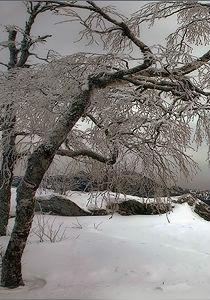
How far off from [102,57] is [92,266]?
12.5 ft

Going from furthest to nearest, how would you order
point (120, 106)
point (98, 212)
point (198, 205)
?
point (198, 205) < point (98, 212) < point (120, 106)

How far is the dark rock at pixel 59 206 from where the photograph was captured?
14.5 metres

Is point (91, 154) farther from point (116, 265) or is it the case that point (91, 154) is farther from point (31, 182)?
point (116, 265)

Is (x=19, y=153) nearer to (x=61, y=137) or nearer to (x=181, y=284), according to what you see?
(x=61, y=137)

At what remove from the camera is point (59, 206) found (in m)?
14.6

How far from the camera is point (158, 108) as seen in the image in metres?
7.05

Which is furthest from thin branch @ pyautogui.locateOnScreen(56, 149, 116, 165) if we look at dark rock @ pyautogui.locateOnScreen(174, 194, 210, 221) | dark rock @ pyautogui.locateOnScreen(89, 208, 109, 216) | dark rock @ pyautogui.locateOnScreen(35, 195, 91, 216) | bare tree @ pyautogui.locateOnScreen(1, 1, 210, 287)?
dark rock @ pyautogui.locateOnScreen(174, 194, 210, 221)

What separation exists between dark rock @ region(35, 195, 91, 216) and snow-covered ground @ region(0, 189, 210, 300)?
212cm

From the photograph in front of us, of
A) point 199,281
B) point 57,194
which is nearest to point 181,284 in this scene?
point 199,281

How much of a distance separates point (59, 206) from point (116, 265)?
640cm

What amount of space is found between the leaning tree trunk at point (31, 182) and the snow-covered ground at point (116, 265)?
14.2 inches

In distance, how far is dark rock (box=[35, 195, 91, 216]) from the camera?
14469mm

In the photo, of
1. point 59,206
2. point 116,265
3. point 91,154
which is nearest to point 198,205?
point 59,206

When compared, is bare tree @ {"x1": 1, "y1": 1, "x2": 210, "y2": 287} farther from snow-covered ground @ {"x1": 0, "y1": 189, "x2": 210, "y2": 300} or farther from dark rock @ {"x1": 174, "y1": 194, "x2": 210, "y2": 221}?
dark rock @ {"x1": 174, "y1": 194, "x2": 210, "y2": 221}
